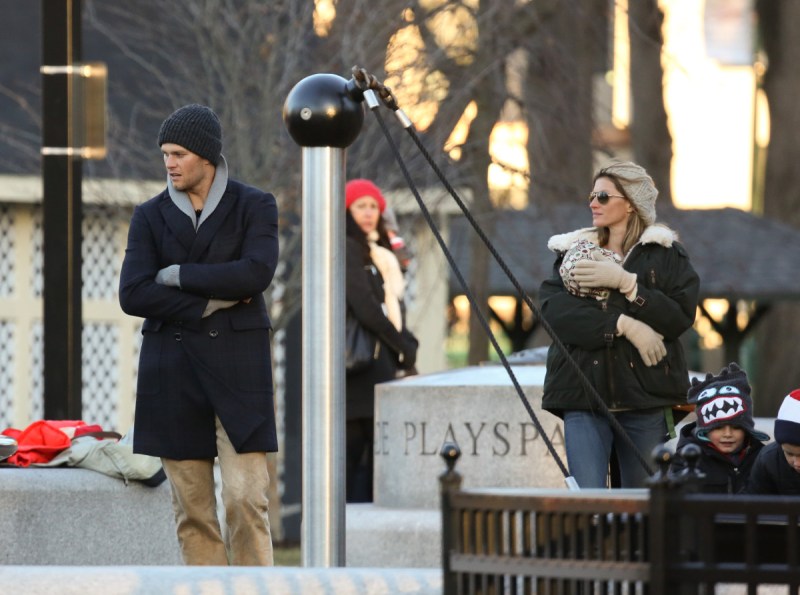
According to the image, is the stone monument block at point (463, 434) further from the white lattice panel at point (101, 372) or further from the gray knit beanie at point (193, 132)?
the white lattice panel at point (101, 372)

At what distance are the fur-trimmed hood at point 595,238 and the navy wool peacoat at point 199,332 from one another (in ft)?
3.45

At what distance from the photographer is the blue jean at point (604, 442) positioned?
636cm

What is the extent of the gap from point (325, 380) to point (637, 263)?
1.66 metres

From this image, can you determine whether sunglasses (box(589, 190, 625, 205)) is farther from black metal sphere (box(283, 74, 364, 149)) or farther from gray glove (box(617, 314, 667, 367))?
black metal sphere (box(283, 74, 364, 149))

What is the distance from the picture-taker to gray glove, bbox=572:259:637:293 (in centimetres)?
630

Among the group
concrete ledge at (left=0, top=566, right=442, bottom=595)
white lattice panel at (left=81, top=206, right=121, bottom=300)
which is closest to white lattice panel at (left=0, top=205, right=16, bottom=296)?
white lattice panel at (left=81, top=206, right=121, bottom=300)

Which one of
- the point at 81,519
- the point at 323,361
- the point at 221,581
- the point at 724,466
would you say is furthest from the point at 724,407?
the point at 221,581

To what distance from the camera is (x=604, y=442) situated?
6441mm

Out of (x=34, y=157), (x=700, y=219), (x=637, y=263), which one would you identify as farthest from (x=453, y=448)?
(x=700, y=219)

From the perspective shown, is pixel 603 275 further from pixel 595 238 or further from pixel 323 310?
pixel 323 310

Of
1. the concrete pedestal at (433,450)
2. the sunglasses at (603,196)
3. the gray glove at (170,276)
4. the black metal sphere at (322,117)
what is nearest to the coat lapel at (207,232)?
the gray glove at (170,276)

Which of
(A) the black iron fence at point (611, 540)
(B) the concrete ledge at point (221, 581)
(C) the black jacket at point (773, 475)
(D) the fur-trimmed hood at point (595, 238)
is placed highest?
(D) the fur-trimmed hood at point (595, 238)

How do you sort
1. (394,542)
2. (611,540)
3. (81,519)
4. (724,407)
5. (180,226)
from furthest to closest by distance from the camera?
(394,542), (81,519), (724,407), (180,226), (611,540)

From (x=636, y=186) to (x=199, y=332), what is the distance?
65.0 inches
